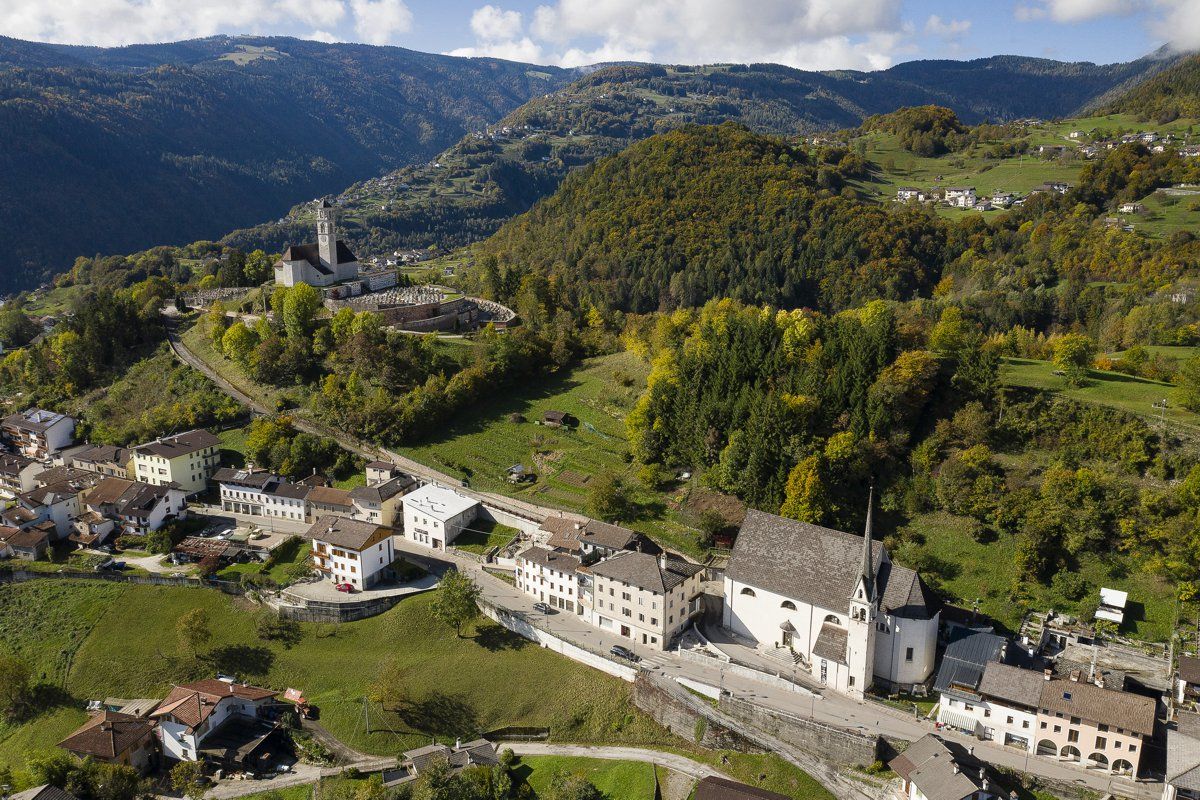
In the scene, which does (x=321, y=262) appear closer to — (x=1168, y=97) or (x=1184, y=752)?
(x=1184, y=752)

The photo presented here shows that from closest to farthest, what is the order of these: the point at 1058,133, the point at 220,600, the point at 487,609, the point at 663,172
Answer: the point at 487,609 → the point at 220,600 → the point at 663,172 → the point at 1058,133

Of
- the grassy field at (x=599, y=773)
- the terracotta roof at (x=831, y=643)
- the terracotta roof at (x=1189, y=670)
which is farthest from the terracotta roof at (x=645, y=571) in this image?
the terracotta roof at (x=1189, y=670)

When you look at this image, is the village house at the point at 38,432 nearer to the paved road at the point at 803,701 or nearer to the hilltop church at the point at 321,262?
the hilltop church at the point at 321,262

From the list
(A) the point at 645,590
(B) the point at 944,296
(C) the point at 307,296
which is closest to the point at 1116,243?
(B) the point at 944,296

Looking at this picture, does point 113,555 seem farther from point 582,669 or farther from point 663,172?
point 663,172

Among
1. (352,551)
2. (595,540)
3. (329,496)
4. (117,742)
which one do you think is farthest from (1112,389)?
(117,742)

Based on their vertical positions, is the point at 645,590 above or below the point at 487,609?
above

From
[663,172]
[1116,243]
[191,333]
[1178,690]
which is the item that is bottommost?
[1178,690]
